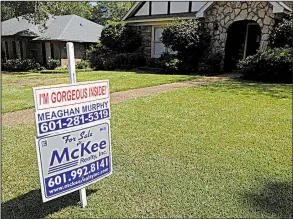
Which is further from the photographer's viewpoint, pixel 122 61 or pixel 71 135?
pixel 122 61

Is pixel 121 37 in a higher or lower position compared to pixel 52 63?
higher

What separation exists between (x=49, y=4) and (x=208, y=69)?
43.3ft

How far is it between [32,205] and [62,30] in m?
20.4

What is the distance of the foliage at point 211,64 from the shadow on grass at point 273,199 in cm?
1088

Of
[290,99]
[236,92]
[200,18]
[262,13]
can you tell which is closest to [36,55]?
[200,18]

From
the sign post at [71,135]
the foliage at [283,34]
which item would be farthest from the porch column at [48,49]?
the sign post at [71,135]

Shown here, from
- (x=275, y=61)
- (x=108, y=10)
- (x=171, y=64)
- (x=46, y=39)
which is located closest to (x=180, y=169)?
(x=275, y=61)

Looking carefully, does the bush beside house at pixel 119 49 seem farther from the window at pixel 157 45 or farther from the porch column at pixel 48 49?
the porch column at pixel 48 49

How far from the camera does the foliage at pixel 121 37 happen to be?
17.3 metres

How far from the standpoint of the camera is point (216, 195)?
282cm

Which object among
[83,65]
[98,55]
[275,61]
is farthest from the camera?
[98,55]

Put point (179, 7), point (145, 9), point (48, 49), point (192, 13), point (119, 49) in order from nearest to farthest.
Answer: point (192, 13)
point (179, 7)
point (145, 9)
point (119, 49)
point (48, 49)

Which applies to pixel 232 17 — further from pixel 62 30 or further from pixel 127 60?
pixel 62 30

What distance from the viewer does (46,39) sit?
20.1m
